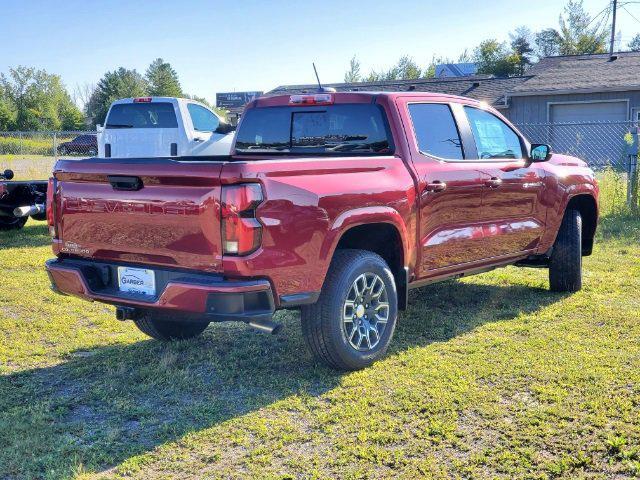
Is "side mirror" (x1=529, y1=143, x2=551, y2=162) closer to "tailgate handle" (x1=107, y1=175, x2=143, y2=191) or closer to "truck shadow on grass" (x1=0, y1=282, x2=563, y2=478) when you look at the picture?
"truck shadow on grass" (x1=0, y1=282, x2=563, y2=478)

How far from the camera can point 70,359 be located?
16.9 feet

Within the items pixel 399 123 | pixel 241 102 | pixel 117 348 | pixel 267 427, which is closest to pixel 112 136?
pixel 117 348

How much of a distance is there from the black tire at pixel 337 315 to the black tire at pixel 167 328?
1156 mm

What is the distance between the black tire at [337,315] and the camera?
173 inches

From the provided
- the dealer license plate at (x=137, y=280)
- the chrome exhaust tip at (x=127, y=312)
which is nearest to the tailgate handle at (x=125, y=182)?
the dealer license plate at (x=137, y=280)

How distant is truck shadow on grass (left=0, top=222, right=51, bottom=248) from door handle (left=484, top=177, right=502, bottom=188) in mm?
7049

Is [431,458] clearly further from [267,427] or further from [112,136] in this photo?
[112,136]

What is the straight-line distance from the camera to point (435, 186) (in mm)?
5105

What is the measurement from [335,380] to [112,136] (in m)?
8.86

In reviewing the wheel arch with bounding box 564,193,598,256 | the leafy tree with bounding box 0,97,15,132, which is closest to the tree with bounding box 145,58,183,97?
the leafy tree with bounding box 0,97,15,132

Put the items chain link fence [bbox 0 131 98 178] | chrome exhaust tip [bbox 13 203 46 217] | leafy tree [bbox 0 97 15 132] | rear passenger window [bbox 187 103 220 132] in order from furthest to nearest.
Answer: leafy tree [bbox 0 97 15 132] < chain link fence [bbox 0 131 98 178] < rear passenger window [bbox 187 103 220 132] < chrome exhaust tip [bbox 13 203 46 217]

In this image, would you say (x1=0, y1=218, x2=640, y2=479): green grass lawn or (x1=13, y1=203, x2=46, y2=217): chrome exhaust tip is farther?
(x1=13, y1=203, x2=46, y2=217): chrome exhaust tip

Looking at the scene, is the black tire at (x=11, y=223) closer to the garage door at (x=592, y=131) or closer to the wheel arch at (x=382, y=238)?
the wheel arch at (x=382, y=238)

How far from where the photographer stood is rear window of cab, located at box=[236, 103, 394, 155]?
5.14 meters
